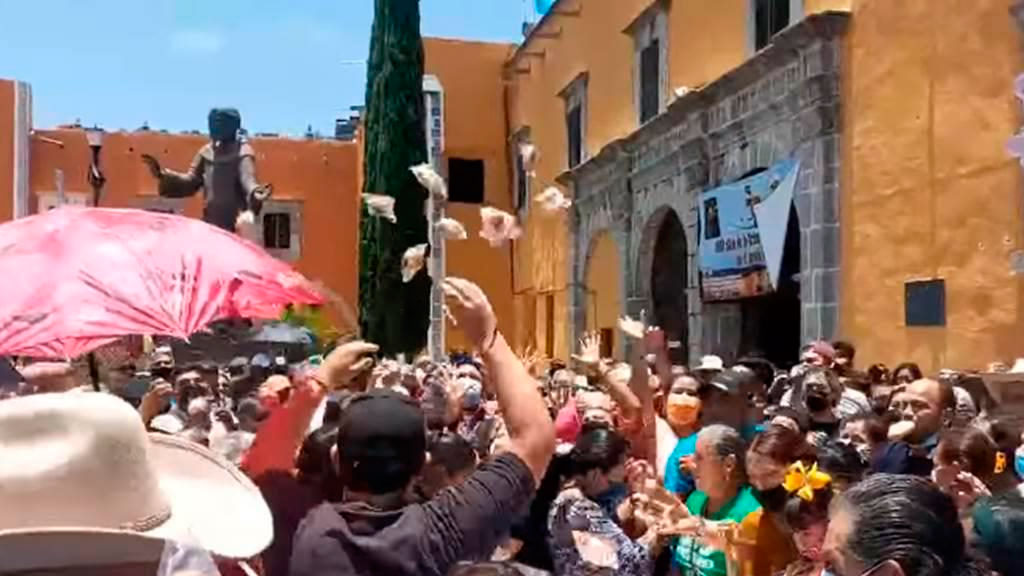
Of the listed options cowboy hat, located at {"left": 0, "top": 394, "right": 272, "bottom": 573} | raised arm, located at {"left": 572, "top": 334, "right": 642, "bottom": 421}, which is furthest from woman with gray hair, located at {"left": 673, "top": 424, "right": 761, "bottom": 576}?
cowboy hat, located at {"left": 0, "top": 394, "right": 272, "bottom": 573}

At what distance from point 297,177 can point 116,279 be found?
2758cm

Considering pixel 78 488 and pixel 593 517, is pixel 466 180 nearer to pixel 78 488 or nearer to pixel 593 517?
pixel 593 517

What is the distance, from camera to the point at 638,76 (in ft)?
63.5

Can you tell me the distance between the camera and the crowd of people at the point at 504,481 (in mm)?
2123

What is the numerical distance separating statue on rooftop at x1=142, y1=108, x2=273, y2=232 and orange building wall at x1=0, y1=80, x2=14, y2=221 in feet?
48.4

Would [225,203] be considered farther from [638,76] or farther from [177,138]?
[177,138]

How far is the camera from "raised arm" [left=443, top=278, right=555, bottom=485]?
2.90 meters

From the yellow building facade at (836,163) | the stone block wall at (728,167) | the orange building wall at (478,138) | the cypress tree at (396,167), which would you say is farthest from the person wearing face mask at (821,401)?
the orange building wall at (478,138)

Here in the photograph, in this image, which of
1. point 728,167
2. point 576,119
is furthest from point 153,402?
point 576,119

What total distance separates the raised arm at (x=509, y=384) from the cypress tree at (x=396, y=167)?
70.5 feet

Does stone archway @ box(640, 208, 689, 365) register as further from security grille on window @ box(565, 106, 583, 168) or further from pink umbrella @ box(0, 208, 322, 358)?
pink umbrella @ box(0, 208, 322, 358)

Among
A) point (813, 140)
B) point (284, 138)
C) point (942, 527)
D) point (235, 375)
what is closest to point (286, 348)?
point (235, 375)

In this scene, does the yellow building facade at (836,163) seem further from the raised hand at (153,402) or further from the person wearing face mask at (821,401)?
the raised hand at (153,402)

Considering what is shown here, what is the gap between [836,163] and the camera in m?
12.0
